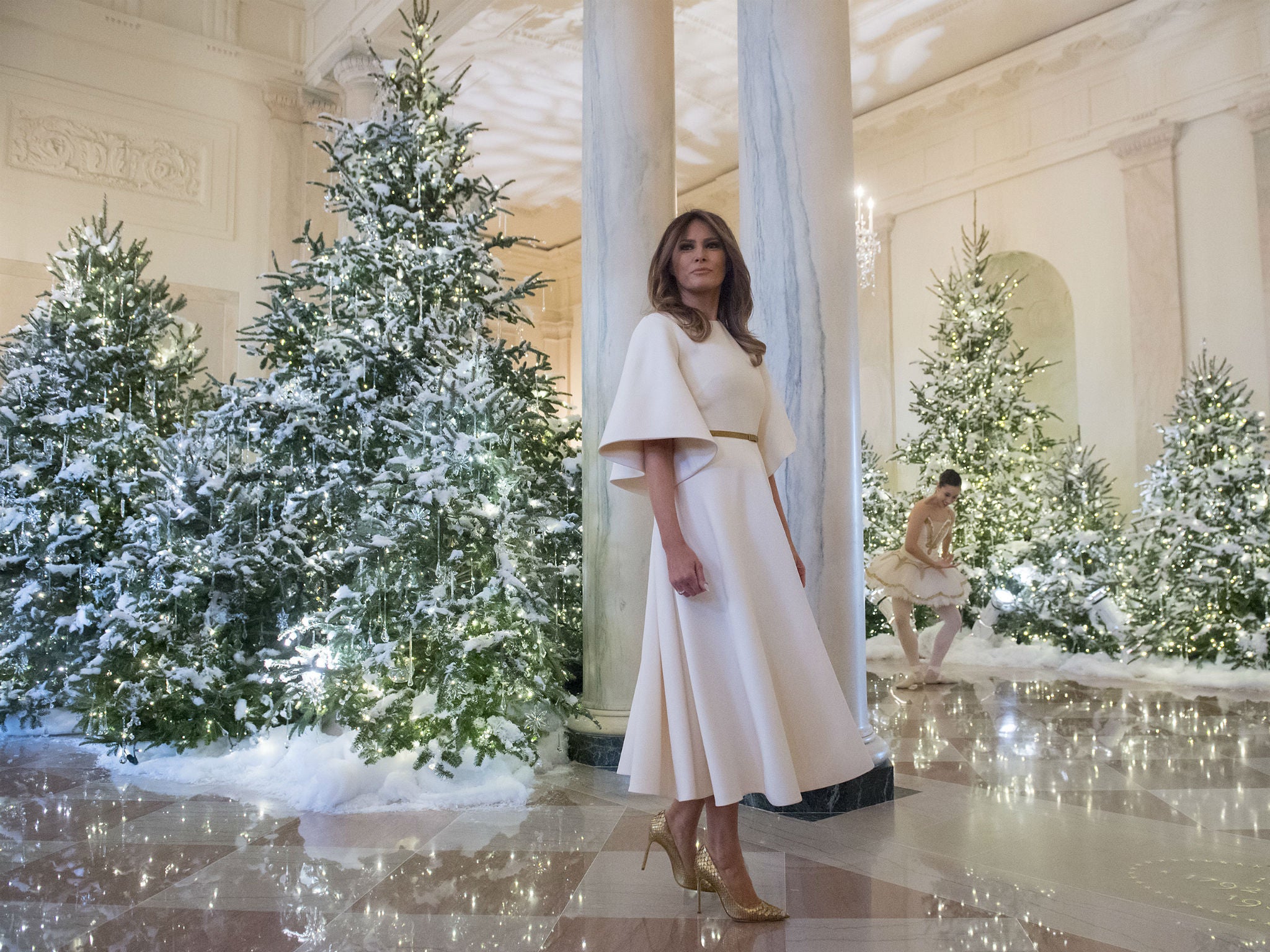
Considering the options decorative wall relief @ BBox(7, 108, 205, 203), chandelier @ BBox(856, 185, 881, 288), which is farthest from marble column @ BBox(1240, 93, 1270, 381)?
decorative wall relief @ BBox(7, 108, 205, 203)

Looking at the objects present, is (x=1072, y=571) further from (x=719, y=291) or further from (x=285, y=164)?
(x=285, y=164)

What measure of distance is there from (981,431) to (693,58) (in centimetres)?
660

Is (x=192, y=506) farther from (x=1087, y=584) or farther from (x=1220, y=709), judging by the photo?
(x=1087, y=584)

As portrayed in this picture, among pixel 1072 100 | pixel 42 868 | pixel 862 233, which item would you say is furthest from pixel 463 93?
pixel 42 868

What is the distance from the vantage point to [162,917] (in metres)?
2.77

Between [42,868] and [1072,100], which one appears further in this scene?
[1072,100]

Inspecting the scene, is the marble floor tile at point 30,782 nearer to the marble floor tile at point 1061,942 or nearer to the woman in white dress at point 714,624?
the woman in white dress at point 714,624

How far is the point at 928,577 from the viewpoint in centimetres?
786

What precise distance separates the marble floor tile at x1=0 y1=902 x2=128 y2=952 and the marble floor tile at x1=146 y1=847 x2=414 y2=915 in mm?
164

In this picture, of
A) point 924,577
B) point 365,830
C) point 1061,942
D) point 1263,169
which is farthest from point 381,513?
point 1263,169

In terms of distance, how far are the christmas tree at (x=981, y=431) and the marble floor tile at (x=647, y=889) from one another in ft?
26.3

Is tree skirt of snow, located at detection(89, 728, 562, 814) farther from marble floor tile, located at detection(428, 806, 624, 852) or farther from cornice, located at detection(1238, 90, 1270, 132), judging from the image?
cornice, located at detection(1238, 90, 1270, 132)

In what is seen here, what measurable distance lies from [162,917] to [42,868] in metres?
0.80

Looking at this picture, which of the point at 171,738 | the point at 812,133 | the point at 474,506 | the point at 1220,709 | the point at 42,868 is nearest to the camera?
the point at 42,868
